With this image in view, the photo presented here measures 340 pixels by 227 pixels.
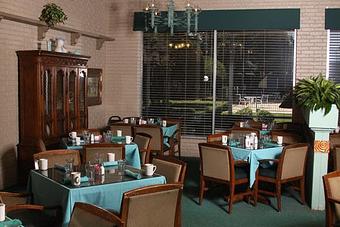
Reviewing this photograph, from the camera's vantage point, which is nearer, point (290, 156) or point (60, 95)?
point (290, 156)

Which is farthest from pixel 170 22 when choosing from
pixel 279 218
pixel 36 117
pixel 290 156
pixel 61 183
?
pixel 61 183

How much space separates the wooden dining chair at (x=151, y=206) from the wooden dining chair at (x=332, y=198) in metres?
1.20

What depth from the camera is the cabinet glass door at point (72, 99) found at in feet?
22.9

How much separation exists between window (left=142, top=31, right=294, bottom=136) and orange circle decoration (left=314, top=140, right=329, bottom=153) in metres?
3.41

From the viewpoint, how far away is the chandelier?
7.71 meters

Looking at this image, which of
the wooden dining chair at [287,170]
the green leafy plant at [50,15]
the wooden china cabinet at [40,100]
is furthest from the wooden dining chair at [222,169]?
the green leafy plant at [50,15]

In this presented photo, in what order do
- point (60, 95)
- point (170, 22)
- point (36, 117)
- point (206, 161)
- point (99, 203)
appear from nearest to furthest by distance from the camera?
point (99, 203)
point (206, 161)
point (36, 117)
point (60, 95)
point (170, 22)

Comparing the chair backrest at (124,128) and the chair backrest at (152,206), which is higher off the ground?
the chair backrest at (124,128)

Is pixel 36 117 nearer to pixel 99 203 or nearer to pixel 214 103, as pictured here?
pixel 99 203

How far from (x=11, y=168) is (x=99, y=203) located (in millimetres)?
3223

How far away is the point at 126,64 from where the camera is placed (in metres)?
9.44

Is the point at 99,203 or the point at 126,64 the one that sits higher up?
the point at 126,64

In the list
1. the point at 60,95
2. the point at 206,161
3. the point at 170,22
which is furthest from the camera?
the point at 170,22

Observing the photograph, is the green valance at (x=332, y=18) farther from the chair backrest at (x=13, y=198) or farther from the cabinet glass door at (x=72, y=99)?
the chair backrest at (x=13, y=198)
